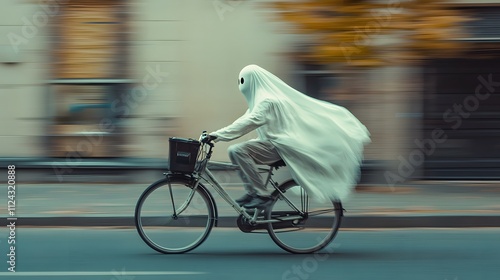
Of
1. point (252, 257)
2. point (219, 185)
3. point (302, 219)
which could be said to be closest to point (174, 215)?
point (219, 185)

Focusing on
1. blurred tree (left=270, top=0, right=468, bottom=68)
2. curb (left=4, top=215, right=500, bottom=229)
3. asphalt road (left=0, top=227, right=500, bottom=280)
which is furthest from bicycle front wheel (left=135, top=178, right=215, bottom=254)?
blurred tree (left=270, top=0, right=468, bottom=68)

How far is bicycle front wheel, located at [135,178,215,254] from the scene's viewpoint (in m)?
6.95

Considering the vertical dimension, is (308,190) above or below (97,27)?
below

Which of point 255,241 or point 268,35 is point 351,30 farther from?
point 255,241

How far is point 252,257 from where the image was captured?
7031mm

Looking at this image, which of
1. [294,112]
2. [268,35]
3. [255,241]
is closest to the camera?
[294,112]

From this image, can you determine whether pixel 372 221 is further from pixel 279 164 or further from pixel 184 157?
pixel 184 157

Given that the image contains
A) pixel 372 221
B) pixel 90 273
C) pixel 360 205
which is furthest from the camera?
pixel 360 205

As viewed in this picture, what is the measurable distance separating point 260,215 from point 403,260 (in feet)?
4.17

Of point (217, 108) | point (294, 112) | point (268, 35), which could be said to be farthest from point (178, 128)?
point (294, 112)

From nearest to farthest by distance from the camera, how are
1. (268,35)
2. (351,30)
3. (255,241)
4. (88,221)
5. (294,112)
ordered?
(294,112)
(255,241)
(88,221)
(351,30)
(268,35)

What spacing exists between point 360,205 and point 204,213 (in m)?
3.36

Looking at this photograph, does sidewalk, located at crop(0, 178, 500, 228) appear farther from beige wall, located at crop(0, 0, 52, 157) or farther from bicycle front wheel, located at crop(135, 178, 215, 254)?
beige wall, located at crop(0, 0, 52, 157)

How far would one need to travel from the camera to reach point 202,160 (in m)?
6.97
